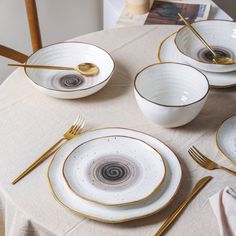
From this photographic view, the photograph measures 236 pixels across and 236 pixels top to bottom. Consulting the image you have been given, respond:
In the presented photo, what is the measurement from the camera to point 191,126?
93 cm

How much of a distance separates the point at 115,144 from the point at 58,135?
12 centimetres

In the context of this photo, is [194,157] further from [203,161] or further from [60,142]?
[60,142]

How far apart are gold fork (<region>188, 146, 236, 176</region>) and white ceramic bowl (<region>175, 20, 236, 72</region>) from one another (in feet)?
0.87

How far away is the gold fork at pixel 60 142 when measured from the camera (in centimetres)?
81

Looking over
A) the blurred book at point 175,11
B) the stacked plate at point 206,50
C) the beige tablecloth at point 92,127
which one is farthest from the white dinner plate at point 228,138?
the blurred book at point 175,11

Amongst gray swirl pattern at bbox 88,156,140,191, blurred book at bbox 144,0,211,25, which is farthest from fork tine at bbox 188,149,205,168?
blurred book at bbox 144,0,211,25

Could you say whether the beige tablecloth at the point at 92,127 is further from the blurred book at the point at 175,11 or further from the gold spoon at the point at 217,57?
the blurred book at the point at 175,11

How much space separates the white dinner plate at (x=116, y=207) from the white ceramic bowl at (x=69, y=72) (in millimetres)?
149

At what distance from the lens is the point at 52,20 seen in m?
1.92

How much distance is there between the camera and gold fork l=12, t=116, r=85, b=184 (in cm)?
81

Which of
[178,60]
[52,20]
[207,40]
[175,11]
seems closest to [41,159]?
[178,60]

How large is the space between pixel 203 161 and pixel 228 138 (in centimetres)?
9

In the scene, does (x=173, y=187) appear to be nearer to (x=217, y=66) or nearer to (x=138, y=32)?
(x=217, y=66)

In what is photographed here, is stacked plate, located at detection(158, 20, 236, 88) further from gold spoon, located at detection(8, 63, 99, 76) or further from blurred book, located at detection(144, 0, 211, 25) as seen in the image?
blurred book, located at detection(144, 0, 211, 25)
